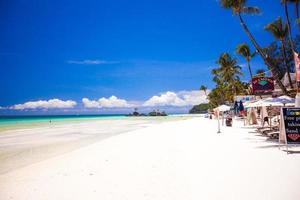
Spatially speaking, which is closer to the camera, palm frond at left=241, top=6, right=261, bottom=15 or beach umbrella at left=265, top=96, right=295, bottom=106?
beach umbrella at left=265, top=96, right=295, bottom=106

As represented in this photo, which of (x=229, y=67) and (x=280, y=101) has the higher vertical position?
(x=229, y=67)

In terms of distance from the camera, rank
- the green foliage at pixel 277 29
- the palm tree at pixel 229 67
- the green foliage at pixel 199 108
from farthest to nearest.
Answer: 1. the green foliage at pixel 199 108
2. the palm tree at pixel 229 67
3. the green foliage at pixel 277 29

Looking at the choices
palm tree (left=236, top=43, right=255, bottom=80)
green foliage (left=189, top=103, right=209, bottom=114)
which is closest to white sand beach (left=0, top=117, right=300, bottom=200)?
palm tree (left=236, top=43, right=255, bottom=80)

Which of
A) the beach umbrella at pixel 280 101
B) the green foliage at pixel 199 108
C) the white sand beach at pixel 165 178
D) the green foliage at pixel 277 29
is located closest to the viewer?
the white sand beach at pixel 165 178

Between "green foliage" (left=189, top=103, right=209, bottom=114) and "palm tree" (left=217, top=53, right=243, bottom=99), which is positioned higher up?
"palm tree" (left=217, top=53, right=243, bottom=99)

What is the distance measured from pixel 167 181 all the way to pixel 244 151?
4.81 metres

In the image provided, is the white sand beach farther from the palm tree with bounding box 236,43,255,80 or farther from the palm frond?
the palm tree with bounding box 236,43,255,80

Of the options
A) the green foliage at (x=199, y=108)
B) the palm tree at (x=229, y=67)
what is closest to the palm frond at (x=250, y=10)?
the palm tree at (x=229, y=67)

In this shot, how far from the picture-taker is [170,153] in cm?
1048

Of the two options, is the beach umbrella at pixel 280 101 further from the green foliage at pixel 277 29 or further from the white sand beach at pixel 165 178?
the green foliage at pixel 277 29

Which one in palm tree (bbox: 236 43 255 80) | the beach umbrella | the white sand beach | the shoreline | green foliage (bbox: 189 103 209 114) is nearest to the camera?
the white sand beach

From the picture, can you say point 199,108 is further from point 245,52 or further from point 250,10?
point 250,10

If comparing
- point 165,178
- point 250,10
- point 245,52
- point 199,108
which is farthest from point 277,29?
point 199,108

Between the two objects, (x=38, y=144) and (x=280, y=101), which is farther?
(x=38, y=144)
